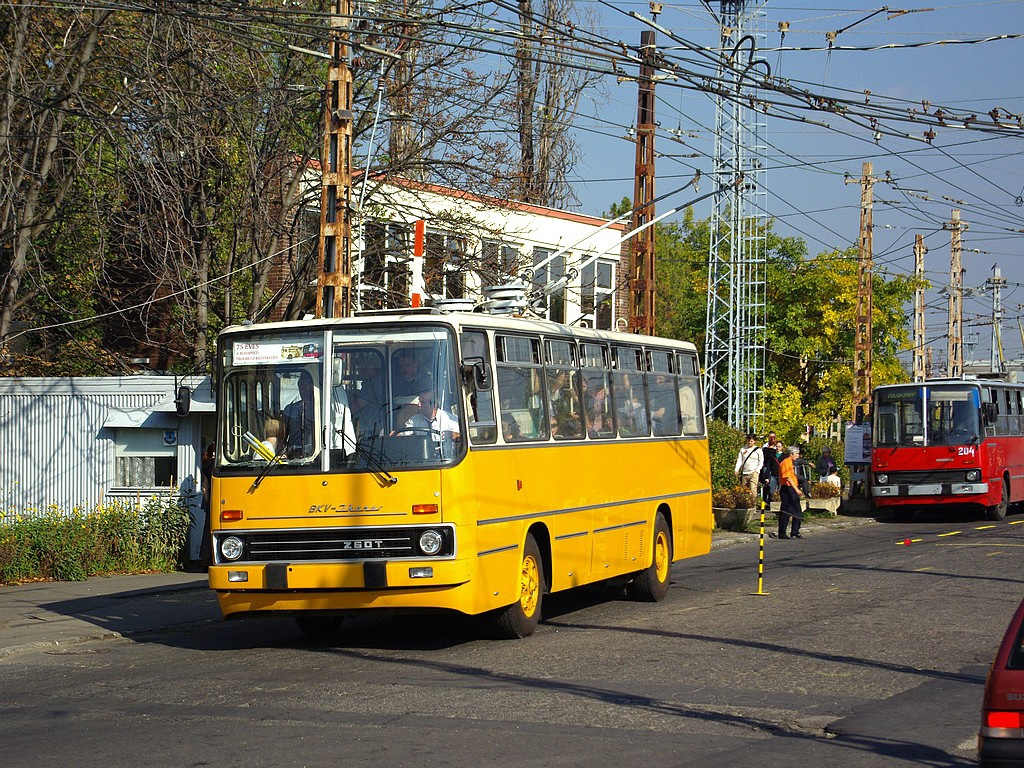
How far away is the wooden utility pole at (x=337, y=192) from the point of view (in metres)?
18.3

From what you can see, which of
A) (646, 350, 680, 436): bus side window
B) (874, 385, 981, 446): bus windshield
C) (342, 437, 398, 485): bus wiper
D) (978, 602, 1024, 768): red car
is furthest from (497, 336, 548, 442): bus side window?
(874, 385, 981, 446): bus windshield

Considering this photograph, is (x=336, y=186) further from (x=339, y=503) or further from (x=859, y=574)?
(x=859, y=574)

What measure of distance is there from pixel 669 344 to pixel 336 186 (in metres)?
4.77

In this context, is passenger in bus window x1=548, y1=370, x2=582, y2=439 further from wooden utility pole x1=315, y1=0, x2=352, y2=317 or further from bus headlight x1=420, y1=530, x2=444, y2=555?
wooden utility pole x1=315, y1=0, x2=352, y2=317

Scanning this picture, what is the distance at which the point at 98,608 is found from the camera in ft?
53.4

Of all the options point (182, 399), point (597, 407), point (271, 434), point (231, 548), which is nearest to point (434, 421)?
point (271, 434)

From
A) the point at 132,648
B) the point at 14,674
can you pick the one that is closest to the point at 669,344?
the point at 132,648

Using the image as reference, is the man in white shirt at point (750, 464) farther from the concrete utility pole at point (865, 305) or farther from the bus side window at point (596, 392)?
the bus side window at point (596, 392)

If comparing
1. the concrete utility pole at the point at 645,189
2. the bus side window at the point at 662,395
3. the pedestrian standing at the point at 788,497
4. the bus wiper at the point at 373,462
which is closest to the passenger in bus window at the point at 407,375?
the bus wiper at the point at 373,462

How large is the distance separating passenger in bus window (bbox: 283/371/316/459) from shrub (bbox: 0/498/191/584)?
8.22 metres

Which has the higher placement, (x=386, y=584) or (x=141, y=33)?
(x=141, y=33)

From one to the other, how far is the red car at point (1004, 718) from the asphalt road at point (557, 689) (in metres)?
2.23

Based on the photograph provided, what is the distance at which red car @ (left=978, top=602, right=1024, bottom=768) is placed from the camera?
18.6 feet

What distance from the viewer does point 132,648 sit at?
13422mm
